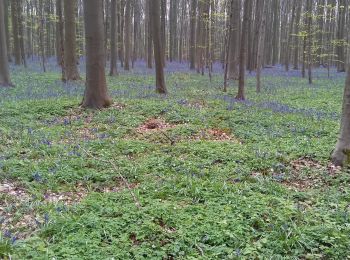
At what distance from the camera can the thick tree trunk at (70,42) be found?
61.6 ft

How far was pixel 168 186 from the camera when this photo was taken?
5.64 m

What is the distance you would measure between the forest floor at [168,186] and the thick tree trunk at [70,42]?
28.7 ft

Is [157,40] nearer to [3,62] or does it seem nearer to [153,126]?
[153,126]

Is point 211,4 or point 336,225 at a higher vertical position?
point 211,4

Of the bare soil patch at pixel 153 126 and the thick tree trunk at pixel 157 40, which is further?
the thick tree trunk at pixel 157 40

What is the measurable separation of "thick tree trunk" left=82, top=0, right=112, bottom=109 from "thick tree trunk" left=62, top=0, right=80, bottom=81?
27.3 ft

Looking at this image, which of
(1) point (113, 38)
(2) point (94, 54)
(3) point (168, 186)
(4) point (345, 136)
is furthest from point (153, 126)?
(1) point (113, 38)

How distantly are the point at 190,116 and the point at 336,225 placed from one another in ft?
21.6

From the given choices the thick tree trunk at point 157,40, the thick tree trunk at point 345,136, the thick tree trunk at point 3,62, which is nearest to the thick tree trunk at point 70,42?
the thick tree trunk at point 3,62

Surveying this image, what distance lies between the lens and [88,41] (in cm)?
1120

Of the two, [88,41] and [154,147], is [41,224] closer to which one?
[154,147]

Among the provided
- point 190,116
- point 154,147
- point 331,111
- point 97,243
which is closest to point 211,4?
point 331,111

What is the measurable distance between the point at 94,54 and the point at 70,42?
28.3 ft

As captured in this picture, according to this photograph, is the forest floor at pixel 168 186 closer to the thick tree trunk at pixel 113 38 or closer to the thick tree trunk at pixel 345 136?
the thick tree trunk at pixel 345 136
